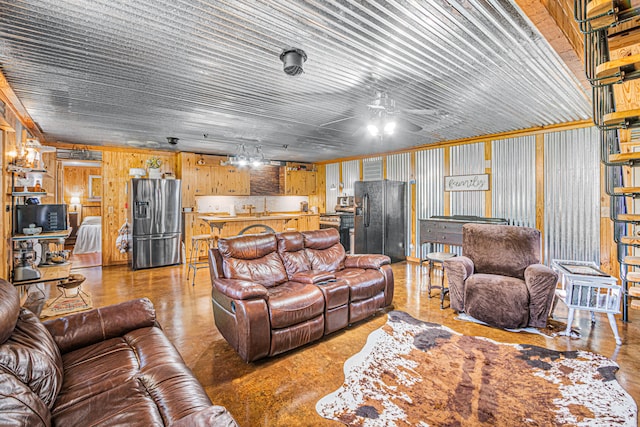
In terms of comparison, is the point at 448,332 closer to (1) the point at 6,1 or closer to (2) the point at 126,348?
(2) the point at 126,348

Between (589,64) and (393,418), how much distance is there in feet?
8.73

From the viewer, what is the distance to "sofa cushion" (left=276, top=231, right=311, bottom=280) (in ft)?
11.9

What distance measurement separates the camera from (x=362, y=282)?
11.3 ft

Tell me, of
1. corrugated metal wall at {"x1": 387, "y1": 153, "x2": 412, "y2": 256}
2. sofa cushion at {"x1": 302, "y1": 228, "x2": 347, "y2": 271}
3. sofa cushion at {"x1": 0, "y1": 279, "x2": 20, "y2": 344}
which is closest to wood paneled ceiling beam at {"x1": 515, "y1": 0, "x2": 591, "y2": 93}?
sofa cushion at {"x1": 302, "y1": 228, "x2": 347, "y2": 271}

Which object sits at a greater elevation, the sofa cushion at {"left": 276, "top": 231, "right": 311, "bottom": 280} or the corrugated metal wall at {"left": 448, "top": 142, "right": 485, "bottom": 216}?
the corrugated metal wall at {"left": 448, "top": 142, "right": 485, "bottom": 216}

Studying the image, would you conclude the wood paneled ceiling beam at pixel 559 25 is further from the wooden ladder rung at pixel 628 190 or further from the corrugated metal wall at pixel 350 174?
the corrugated metal wall at pixel 350 174

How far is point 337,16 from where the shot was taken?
2.07m

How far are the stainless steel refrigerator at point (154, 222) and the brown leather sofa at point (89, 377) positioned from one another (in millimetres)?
4634

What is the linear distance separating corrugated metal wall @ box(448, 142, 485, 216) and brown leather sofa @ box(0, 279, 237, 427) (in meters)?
5.76

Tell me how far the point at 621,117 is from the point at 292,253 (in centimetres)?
307

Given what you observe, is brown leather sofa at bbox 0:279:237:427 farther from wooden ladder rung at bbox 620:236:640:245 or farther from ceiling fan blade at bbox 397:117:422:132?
ceiling fan blade at bbox 397:117:422:132

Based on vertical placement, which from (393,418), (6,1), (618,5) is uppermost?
(6,1)

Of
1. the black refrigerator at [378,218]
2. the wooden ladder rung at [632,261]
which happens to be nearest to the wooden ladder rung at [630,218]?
the wooden ladder rung at [632,261]

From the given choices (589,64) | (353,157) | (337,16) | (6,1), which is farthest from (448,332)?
(353,157)
